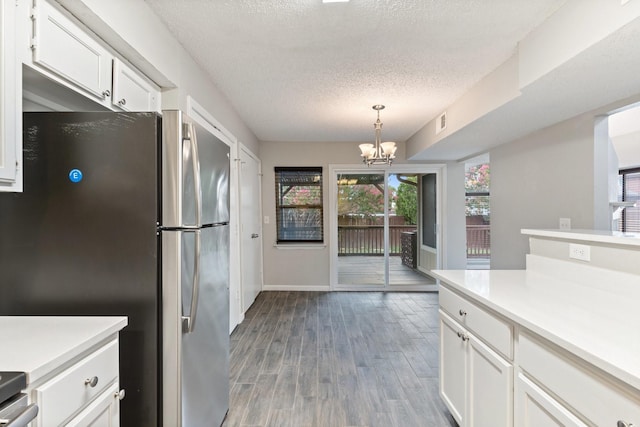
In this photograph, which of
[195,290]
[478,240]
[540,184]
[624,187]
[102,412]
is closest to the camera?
[102,412]

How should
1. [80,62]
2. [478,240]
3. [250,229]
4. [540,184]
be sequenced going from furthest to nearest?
[478,240] < [250,229] < [540,184] < [80,62]

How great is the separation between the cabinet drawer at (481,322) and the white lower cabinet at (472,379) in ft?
0.13

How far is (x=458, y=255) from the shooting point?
16.3 feet

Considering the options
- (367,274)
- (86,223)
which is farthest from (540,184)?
(86,223)

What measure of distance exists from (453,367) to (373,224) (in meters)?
3.44

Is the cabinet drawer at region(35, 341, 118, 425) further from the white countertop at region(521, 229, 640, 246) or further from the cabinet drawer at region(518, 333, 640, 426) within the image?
the white countertop at region(521, 229, 640, 246)

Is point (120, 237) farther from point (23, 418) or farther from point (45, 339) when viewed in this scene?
point (23, 418)

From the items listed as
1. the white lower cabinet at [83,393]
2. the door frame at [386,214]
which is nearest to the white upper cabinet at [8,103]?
the white lower cabinet at [83,393]

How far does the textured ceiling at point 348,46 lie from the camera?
66.7 inches

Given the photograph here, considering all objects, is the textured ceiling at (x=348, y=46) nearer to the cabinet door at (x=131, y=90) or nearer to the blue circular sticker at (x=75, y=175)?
the cabinet door at (x=131, y=90)

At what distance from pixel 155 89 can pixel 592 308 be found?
8.50ft

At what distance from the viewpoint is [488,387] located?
1.34m

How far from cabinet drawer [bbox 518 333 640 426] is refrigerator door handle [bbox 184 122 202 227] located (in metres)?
1.48

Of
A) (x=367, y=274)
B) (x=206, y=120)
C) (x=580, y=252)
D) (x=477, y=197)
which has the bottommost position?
(x=367, y=274)
